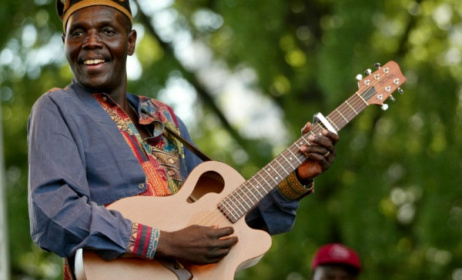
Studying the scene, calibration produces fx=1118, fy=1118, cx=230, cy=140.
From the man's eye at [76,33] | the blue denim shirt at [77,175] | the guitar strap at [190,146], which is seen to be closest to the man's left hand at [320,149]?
the guitar strap at [190,146]

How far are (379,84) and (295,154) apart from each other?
18.4 inches

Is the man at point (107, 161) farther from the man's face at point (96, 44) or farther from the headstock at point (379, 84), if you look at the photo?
the headstock at point (379, 84)

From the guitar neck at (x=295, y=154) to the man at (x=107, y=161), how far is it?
0.23 ft

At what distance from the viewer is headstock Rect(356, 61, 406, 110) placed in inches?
174

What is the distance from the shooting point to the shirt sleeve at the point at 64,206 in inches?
152

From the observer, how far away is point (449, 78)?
38.3ft

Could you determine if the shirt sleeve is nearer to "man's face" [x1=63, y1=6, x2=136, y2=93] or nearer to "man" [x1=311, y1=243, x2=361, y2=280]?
"man's face" [x1=63, y1=6, x2=136, y2=93]

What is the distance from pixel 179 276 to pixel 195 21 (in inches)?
354

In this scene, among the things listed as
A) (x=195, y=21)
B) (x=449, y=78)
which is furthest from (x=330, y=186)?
A: (x=195, y=21)

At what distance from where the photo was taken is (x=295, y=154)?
4.31 m

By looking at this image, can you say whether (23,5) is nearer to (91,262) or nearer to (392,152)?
(392,152)

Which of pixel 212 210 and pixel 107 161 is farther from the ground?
pixel 107 161

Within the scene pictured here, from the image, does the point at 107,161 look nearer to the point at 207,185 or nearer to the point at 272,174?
the point at 207,185

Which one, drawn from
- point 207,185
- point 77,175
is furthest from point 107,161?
point 207,185
